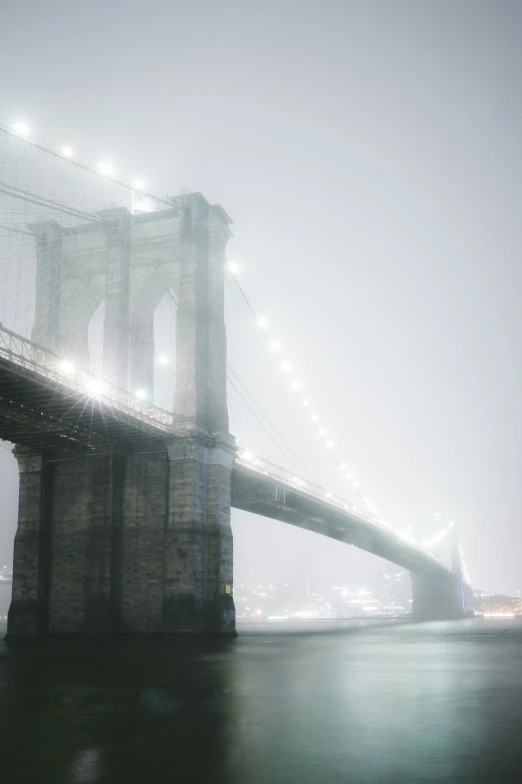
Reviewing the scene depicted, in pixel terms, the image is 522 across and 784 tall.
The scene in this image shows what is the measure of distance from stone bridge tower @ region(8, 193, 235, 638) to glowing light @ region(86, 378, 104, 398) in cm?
669

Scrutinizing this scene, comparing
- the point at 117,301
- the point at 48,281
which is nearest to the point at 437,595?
the point at 117,301

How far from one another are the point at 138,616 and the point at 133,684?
76.9 feet

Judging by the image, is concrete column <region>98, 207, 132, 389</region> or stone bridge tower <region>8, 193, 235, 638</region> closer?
stone bridge tower <region>8, 193, 235, 638</region>

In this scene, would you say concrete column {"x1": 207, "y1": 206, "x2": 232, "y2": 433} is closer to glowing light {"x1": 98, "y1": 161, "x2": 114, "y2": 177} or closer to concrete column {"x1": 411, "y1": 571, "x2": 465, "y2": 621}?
glowing light {"x1": 98, "y1": 161, "x2": 114, "y2": 177}

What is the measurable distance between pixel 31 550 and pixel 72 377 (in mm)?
12483

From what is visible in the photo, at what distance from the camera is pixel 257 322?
71000 mm

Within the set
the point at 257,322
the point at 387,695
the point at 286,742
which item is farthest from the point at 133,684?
the point at 257,322

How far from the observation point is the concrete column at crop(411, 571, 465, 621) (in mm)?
126312

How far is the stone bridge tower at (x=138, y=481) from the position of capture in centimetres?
4056

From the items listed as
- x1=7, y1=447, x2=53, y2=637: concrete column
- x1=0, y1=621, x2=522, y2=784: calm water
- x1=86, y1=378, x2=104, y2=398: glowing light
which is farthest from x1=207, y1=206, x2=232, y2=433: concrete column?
x1=0, y1=621, x2=522, y2=784: calm water

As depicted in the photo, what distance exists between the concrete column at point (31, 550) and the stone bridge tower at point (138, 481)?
6 cm

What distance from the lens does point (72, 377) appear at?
3478 centimetres

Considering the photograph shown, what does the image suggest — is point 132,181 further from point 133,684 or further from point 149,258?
point 133,684

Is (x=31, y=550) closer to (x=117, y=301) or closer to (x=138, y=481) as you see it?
(x=138, y=481)
